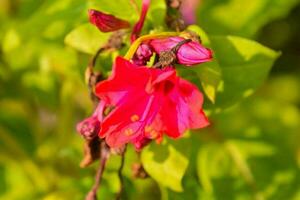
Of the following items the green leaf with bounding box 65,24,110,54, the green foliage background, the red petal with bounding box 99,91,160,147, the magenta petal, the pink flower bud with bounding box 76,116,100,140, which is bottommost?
the green foliage background

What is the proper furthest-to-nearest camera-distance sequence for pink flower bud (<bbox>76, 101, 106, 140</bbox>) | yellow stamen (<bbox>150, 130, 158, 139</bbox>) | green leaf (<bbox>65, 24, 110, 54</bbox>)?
green leaf (<bbox>65, 24, 110, 54</bbox>) → pink flower bud (<bbox>76, 101, 106, 140</bbox>) → yellow stamen (<bbox>150, 130, 158, 139</bbox>)

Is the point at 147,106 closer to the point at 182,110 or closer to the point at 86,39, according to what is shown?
the point at 182,110

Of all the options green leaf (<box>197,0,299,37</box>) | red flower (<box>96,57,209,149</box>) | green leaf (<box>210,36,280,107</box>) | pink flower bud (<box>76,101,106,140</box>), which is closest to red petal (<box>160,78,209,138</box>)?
red flower (<box>96,57,209,149</box>)

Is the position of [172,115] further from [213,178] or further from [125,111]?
[213,178]

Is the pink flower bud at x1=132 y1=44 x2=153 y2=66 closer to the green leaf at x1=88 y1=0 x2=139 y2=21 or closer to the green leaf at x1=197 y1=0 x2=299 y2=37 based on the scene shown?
the green leaf at x1=88 y1=0 x2=139 y2=21

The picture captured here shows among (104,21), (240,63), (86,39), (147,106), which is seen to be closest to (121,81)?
(147,106)

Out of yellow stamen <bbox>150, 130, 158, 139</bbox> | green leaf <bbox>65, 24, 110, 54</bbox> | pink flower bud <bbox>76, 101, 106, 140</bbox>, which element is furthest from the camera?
green leaf <bbox>65, 24, 110, 54</bbox>
